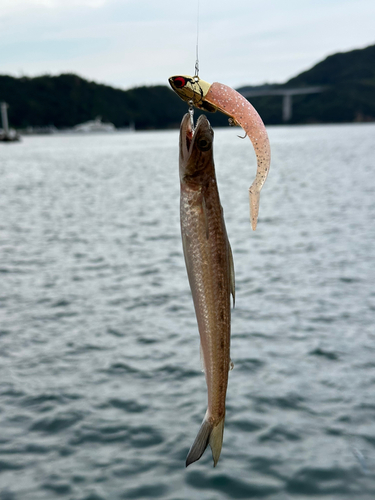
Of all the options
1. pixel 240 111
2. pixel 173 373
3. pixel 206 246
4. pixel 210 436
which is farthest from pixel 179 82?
pixel 173 373

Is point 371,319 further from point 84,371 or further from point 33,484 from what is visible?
point 33,484

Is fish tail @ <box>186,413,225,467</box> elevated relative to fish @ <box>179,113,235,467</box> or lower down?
lower down

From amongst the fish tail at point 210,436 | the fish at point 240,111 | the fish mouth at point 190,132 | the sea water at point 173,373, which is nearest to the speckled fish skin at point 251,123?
the fish at point 240,111

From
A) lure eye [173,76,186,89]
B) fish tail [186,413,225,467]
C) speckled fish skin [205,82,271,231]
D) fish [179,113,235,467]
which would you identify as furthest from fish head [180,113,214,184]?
fish tail [186,413,225,467]

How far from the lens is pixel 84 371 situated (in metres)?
12.2

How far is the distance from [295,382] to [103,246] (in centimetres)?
1671

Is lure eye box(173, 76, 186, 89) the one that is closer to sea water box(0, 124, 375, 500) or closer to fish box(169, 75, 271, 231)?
fish box(169, 75, 271, 231)

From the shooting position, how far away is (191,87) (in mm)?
2758

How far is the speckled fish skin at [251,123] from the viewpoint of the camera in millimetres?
2678

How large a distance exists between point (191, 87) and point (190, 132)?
22cm

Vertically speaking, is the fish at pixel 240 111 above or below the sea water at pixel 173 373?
above

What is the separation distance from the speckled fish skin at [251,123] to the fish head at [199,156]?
136mm

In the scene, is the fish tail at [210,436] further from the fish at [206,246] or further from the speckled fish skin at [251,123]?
the speckled fish skin at [251,123]

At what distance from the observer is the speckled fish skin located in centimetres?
268
